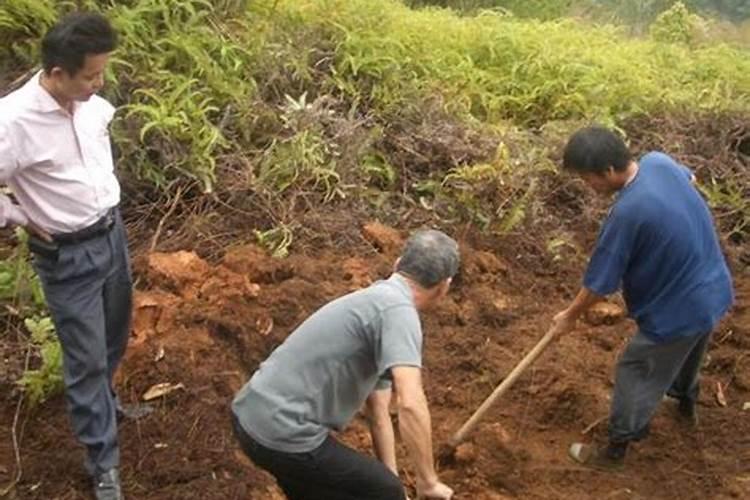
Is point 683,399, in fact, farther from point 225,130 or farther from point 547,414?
point 225,130

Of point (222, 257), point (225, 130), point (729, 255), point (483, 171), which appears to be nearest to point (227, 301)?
point (222, 257)

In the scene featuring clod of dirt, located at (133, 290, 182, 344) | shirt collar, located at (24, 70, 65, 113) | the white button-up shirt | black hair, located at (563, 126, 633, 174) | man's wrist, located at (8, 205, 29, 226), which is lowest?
clod of dirt, located at (133, 290, 182, 344)

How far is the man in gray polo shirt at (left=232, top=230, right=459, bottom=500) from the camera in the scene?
123 inches

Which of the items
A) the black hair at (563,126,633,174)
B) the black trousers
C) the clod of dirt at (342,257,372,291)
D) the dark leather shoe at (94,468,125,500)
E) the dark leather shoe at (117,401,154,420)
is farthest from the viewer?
the clod of dirt at (342,257,372,291)

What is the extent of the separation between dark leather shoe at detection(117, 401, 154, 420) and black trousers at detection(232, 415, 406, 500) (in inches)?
41.4

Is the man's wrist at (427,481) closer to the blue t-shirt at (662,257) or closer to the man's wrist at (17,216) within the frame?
the blue t-shirt at (662,257)

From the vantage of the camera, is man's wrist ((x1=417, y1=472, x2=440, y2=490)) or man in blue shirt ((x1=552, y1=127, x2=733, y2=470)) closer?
man's wrist ((x1=417, y1=472, x2=440, y2=490))

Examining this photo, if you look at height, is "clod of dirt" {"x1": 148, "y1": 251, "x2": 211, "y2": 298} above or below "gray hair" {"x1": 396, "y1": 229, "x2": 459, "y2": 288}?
below

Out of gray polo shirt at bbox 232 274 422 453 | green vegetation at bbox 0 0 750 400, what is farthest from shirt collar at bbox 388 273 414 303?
green vegetation at bbox 0 0 750 400

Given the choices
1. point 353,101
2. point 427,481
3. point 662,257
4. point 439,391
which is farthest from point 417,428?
point 353,101

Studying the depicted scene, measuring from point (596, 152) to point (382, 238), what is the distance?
2.24 meters

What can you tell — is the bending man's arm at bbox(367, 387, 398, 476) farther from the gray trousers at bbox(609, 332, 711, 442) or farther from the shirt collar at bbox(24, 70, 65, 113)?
the shirt collar at bbox(24, 70, 65, 113)

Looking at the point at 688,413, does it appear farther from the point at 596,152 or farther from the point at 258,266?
the point at 258,266

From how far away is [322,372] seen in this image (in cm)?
320
